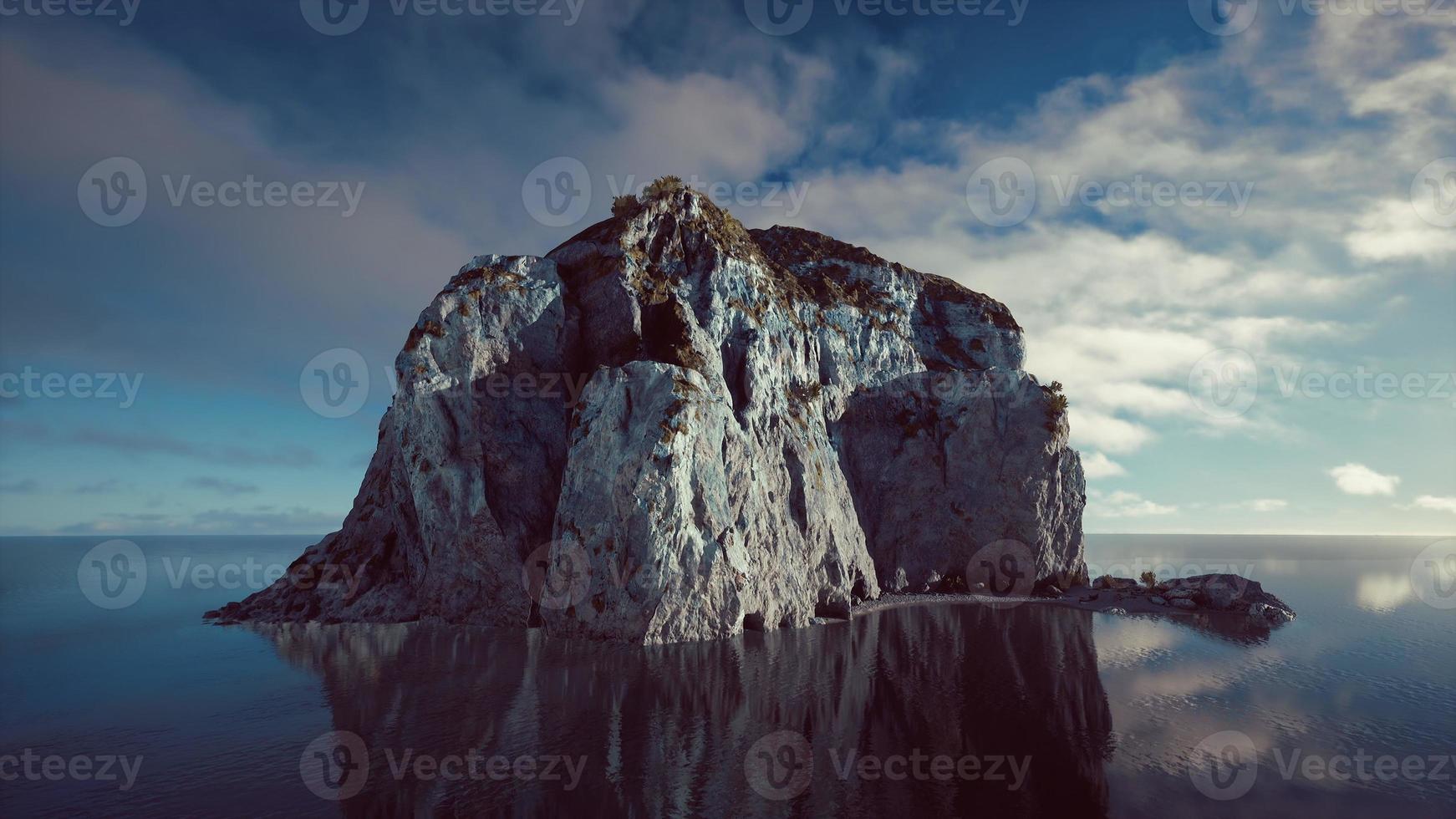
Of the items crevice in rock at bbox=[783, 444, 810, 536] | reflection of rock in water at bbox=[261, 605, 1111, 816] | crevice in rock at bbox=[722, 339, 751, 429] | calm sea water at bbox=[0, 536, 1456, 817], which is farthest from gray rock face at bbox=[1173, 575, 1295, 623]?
crevice in rock at bbox=[722, 339, 751, 429]

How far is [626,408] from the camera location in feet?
164

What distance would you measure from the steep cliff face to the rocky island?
22cm

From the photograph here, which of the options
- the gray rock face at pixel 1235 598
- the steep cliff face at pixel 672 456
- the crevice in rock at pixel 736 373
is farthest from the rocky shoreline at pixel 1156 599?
the crevice in rock at pixel 736 373

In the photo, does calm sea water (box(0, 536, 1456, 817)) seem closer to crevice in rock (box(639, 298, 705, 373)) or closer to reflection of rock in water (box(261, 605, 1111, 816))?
reflection of rock in water (box(261, 605, 1111, 816))

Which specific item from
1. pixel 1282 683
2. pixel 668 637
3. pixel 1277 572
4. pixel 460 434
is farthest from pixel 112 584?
pixel 1277 572

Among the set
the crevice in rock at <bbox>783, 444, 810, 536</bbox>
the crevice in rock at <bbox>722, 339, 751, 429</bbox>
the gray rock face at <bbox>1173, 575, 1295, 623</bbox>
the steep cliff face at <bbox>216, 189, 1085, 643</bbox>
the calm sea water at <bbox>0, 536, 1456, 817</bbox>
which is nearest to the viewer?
the calm sea water at <bbox>0, 536, 1456, 817</bbox>

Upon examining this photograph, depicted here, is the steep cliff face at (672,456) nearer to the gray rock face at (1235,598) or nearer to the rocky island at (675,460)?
the rocky island at (675,460)

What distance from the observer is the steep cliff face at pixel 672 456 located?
47.8 m

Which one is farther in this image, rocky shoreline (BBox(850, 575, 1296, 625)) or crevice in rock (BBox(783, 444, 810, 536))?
rocky shoreline (BBox(850, 575, 1296, 625))

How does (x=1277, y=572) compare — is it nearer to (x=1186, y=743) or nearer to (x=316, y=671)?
(x=1186, y=743)

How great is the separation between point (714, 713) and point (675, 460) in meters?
20.2

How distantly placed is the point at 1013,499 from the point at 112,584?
15405 centimetres

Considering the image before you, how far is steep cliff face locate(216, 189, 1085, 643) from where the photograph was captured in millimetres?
47844

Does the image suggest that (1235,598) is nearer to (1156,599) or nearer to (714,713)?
(1156,599)
